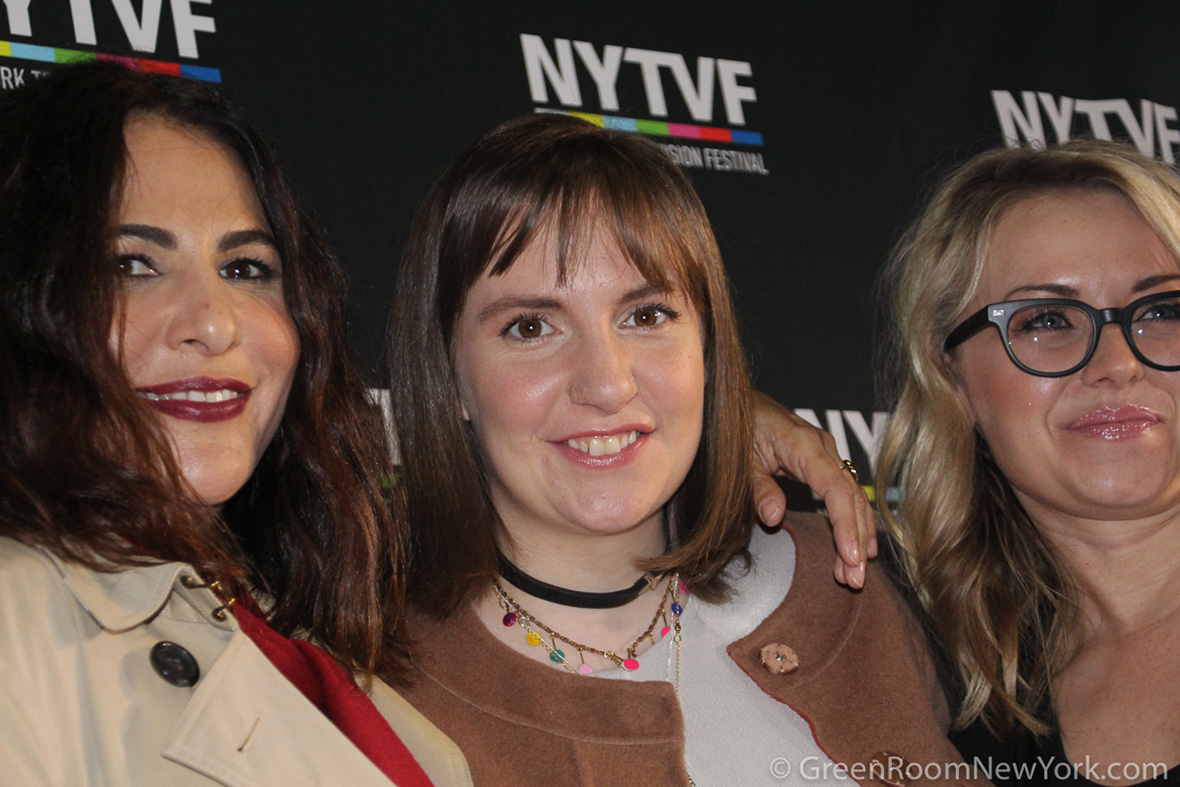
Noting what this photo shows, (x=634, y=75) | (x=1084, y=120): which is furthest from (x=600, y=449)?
(x=1084, y=120)

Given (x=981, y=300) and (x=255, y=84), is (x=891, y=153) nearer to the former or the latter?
(x=981, y=300)

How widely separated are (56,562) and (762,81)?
225 cm

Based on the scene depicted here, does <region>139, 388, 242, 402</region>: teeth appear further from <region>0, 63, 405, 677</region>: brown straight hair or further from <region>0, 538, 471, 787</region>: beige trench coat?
<region>0, 538, 471, 787</region>: beige trench coat

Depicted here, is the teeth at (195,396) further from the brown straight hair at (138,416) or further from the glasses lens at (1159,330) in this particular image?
the glasses lens at (1159,330)

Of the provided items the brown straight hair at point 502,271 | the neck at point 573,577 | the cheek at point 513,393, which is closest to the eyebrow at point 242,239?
the brown straight hair at point 502,271

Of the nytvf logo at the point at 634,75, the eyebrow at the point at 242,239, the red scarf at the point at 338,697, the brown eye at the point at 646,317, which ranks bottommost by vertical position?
the red scarf at the point at 338,697

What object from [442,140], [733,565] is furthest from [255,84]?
[733,565]

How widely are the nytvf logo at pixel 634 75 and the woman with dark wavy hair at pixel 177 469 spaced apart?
40.2 inches

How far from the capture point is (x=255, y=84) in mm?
2529

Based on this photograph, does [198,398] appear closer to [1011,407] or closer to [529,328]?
[529,328]

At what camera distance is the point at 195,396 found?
5.49ft

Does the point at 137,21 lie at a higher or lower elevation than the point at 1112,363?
higher

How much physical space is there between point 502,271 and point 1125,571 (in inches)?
52.9

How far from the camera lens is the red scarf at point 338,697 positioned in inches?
63.0
